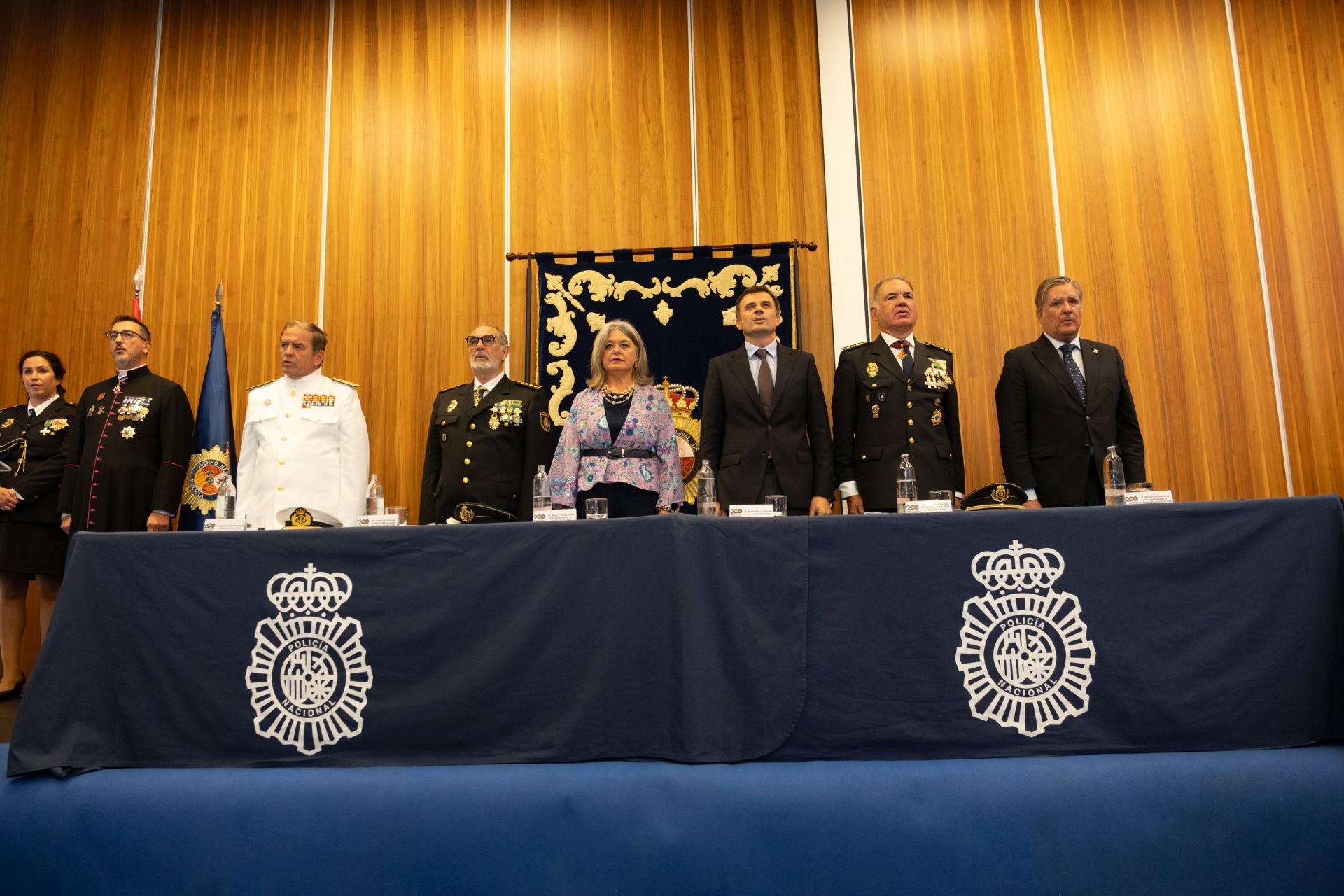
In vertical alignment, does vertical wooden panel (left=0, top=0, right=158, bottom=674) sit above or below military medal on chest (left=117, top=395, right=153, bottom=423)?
above

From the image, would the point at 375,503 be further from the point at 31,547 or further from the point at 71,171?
the point at 71,171

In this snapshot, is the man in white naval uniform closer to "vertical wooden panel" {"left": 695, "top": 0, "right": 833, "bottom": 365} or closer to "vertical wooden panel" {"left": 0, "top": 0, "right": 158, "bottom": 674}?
"vertical wooden panel" {"left": 0, "top": 0, "right": 158, "bottom": 674}

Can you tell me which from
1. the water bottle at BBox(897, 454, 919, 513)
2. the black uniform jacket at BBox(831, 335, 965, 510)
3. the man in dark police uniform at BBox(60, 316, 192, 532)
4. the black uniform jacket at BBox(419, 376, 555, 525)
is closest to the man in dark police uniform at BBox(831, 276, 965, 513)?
the black uniform jacket at BBox(831, 335, 965, 510)

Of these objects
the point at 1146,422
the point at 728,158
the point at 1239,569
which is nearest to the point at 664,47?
the point at 728,158

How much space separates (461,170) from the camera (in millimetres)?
5066

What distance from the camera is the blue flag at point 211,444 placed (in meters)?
4.19

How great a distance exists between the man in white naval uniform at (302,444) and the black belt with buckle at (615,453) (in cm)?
113

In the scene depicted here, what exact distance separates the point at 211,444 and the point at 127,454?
13.6 inches

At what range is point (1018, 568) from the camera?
213cm

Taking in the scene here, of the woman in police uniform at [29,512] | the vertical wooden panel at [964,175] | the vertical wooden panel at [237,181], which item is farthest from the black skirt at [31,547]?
the vertical wooden panel at [964,175]

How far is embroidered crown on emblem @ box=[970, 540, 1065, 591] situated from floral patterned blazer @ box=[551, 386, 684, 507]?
1.34 metres

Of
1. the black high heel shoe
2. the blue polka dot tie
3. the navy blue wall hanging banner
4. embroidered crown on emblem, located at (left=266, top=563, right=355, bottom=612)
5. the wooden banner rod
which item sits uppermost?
the wooden banner rod

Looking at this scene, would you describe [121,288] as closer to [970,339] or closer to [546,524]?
[546,524]

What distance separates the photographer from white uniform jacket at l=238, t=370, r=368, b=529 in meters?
3.69
